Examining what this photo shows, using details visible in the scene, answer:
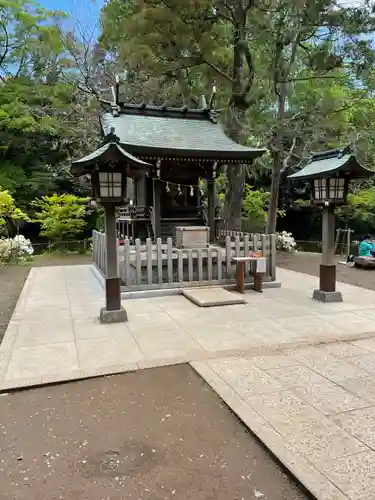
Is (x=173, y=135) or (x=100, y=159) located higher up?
(x=173, y=135)

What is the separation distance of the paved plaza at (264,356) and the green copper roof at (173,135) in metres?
3.30

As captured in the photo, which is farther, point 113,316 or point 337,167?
point 337,167

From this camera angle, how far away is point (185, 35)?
429 inches

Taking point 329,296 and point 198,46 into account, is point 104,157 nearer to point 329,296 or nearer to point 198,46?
point 329,296

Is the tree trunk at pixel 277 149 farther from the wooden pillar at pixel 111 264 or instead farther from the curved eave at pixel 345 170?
the wooden pillar at pixel 111 264

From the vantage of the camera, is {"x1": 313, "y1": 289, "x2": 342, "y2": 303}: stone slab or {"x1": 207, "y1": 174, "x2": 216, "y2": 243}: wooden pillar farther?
{"x1": 207, "y1": 174, "x2": 216, "y2": 243}: wooden pillar

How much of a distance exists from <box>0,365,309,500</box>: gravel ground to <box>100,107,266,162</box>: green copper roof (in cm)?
574

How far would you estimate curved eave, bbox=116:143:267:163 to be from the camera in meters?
8.08

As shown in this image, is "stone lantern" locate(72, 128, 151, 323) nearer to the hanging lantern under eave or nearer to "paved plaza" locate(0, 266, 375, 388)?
"paved plaza" locate(0, 266, 375, 388)

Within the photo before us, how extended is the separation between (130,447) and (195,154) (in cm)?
682

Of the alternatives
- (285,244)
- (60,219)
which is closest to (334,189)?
(285,244)

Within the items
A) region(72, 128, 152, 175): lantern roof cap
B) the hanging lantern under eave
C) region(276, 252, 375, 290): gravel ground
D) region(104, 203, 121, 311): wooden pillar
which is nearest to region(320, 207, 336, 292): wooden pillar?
the hanging lantern under eave

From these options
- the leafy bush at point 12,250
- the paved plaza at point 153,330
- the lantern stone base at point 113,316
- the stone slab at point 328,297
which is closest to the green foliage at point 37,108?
the leafy bush at point 12,250

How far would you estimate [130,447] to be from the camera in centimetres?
257
